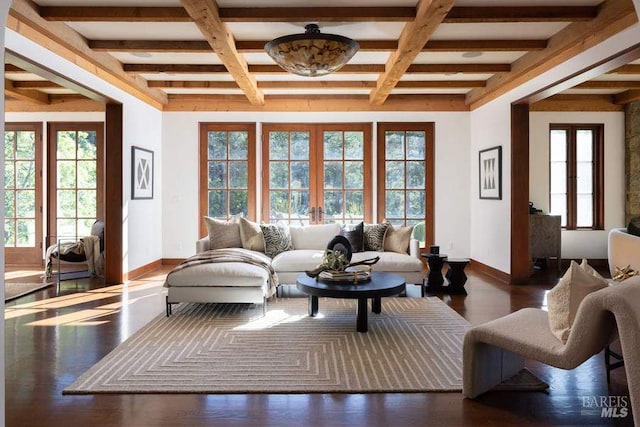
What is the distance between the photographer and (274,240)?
20.7 feet

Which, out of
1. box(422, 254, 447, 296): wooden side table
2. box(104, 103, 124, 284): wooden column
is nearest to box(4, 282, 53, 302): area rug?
box(104, 103, 124, 284): wooden column

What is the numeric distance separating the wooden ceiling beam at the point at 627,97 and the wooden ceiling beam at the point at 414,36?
12.6 ft

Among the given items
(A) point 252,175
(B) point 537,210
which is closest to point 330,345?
(A) point 252,175

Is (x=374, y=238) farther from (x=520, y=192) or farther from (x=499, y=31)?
(x=499, y=31)

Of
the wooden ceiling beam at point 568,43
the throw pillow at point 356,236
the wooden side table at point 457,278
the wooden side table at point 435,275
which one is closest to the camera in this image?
the wooden ceiling beam at point 568,43

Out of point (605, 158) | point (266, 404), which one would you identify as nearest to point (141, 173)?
point (266, 404)

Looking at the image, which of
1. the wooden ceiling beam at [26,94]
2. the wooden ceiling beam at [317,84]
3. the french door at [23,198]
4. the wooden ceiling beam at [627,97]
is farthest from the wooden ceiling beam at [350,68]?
the french door at [23,198]

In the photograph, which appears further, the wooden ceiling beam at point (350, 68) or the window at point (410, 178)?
the window at point (410, 178)

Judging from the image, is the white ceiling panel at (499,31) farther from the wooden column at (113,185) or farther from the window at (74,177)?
the window at (74,177)

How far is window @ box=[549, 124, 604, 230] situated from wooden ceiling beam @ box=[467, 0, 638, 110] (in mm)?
1845

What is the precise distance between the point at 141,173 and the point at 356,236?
3237mm

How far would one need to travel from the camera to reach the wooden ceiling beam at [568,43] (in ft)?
13.3

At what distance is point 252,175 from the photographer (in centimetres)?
818

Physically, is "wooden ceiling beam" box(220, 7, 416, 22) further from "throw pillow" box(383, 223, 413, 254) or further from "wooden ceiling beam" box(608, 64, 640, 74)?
→ "wooden ceiling beam" box(608, 64, 640, 74)
